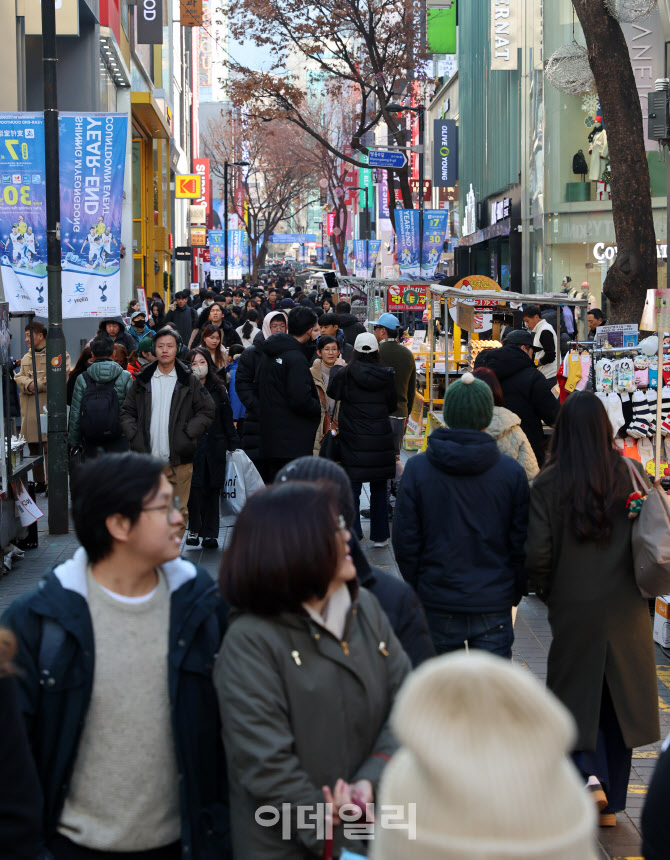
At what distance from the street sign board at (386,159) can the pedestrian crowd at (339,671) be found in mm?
21275

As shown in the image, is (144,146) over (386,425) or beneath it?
over

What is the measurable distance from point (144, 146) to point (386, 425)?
29150 millimetres

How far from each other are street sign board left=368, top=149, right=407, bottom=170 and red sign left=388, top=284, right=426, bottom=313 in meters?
5.76

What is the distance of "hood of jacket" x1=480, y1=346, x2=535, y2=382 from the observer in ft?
28.6

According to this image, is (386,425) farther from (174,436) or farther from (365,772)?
(365,772)

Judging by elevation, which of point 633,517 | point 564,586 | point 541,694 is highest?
point 541,694

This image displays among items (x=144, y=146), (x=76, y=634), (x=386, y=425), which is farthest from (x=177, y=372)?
(x=144, y=146)

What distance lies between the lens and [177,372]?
8.76 metres

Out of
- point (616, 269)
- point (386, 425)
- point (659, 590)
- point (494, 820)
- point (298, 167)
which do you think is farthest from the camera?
point (298, 167)

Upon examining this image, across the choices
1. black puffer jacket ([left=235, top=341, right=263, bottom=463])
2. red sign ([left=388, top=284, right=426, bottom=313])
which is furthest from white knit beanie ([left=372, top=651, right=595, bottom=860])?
red sign ([left=388, top=284, right=426, bottom=313])

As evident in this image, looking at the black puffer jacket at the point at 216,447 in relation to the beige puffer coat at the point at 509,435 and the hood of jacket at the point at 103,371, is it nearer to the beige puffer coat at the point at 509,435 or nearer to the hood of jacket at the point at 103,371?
the hood of jacket at the point at 103,371

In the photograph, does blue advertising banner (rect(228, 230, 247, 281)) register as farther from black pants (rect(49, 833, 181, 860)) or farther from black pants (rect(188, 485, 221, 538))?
black pants (rect(49, 833, 181, 860))

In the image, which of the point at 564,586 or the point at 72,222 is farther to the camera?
the point at 72,222

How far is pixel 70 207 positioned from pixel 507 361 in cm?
542
